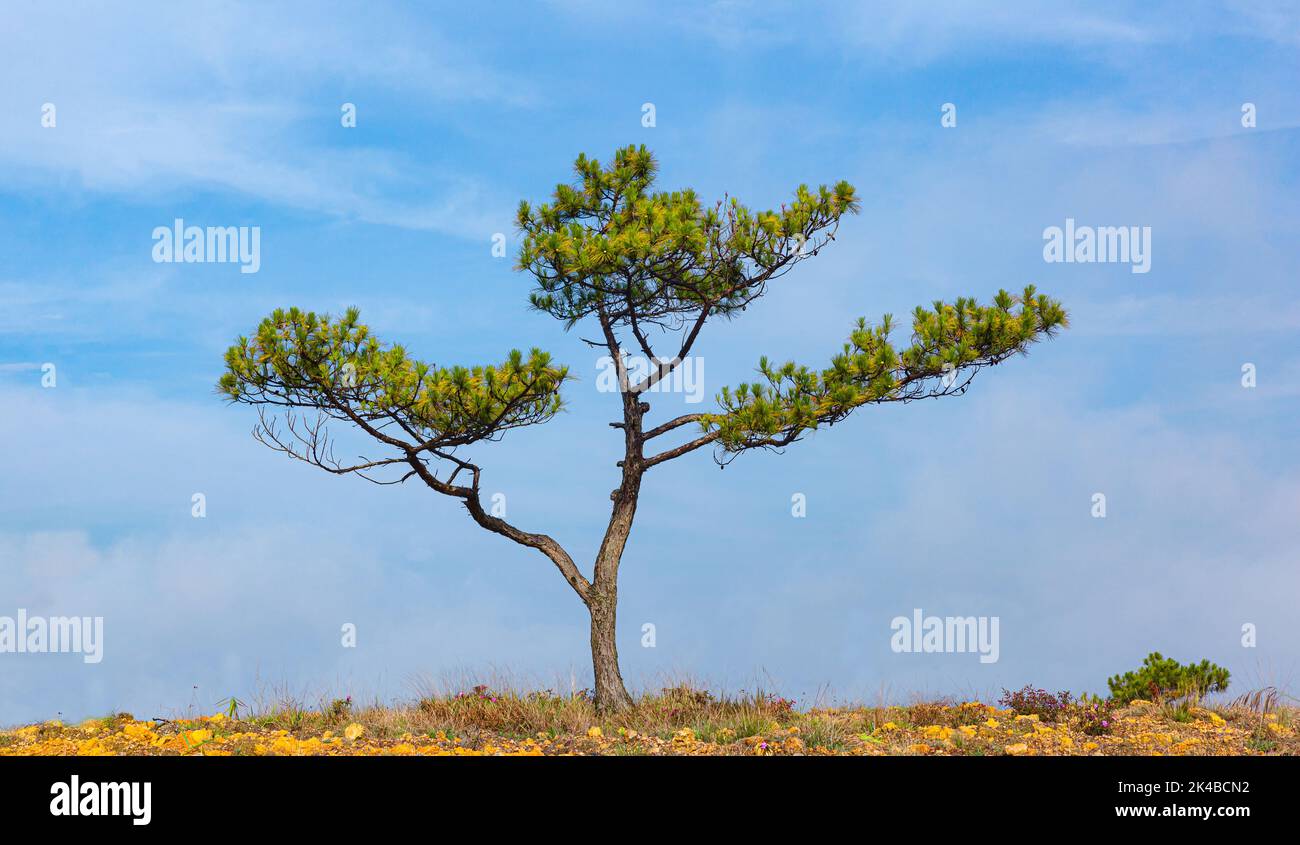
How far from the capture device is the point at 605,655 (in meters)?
11.5

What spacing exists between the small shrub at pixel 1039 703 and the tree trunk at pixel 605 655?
14.6ft

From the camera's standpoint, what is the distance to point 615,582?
11.6 meters

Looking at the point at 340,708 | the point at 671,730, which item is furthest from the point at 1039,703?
the point at 340,708

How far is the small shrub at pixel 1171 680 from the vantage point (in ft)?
41.1

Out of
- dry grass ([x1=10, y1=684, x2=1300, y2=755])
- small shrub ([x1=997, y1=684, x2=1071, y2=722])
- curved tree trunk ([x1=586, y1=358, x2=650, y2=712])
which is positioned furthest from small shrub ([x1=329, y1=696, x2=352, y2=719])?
small shrub ([x1=997, y1=684, x2=1071, y2=722])

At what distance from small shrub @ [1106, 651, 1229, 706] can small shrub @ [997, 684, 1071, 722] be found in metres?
1.77

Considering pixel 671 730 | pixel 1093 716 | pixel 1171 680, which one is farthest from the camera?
pixel 1171 680

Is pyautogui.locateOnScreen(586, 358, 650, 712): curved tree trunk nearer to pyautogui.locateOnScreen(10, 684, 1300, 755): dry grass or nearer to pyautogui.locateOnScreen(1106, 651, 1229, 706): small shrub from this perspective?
pyautogui.locateOnScreen(10, 684, 1300, 755): dry grass

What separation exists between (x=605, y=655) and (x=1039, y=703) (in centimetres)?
495

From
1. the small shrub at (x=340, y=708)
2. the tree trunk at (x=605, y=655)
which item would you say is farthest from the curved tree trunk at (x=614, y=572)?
the small shrub at (x=340, y=708)

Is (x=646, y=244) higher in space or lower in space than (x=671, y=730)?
higher

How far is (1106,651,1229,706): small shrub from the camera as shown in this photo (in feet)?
41.1

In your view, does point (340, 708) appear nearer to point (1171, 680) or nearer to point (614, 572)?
point (614, 572)
